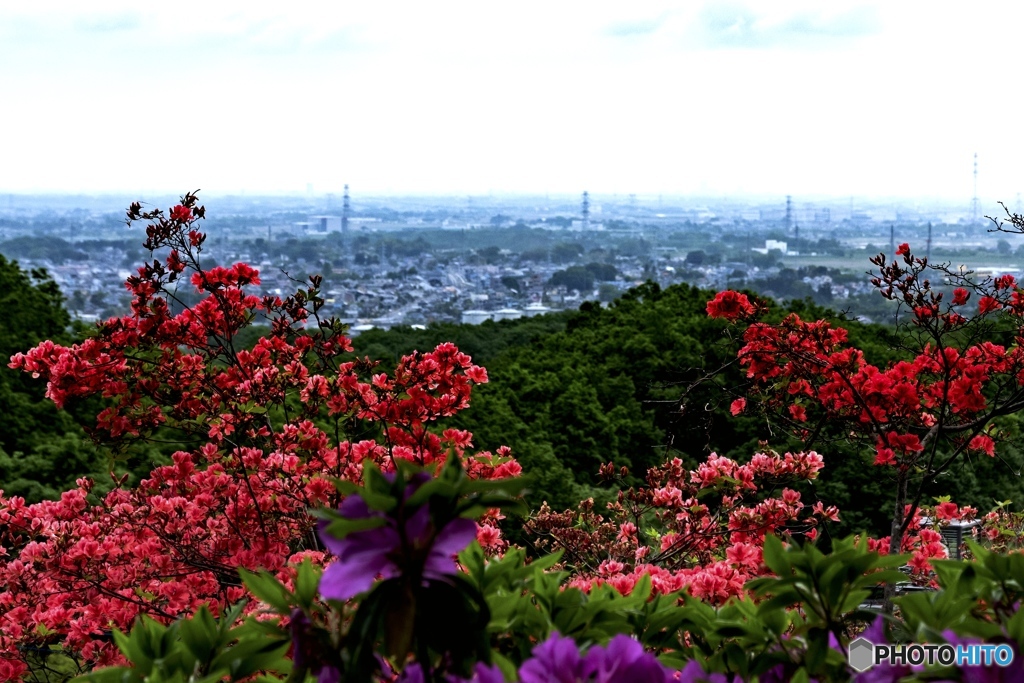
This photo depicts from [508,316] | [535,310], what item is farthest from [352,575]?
[535,310]

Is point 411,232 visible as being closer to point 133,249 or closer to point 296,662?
point 133,249

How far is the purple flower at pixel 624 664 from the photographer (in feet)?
4.25

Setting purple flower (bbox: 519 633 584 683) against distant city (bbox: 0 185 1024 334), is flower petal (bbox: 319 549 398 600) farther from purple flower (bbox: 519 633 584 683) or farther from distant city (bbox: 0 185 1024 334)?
distant city (bbox: 0 185 1024 334)

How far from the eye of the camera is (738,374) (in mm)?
10953

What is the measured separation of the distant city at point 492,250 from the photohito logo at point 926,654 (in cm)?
1956

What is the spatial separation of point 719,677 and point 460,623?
1.36 feet

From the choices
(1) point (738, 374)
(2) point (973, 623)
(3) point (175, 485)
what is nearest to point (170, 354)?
(3) point (175, 485)

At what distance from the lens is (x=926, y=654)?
1.42 metres

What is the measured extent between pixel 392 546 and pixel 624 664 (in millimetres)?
351

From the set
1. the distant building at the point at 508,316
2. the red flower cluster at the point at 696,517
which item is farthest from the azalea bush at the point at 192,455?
the distant building at the point at 508,316

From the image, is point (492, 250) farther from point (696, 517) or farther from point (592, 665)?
point (592, 665)

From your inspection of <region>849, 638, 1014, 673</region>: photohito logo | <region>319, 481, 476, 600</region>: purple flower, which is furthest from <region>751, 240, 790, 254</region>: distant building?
<region>319, 481, 476, 600</region>: purple flower

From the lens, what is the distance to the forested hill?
8359 millimetres

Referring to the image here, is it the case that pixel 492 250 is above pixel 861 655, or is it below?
below
